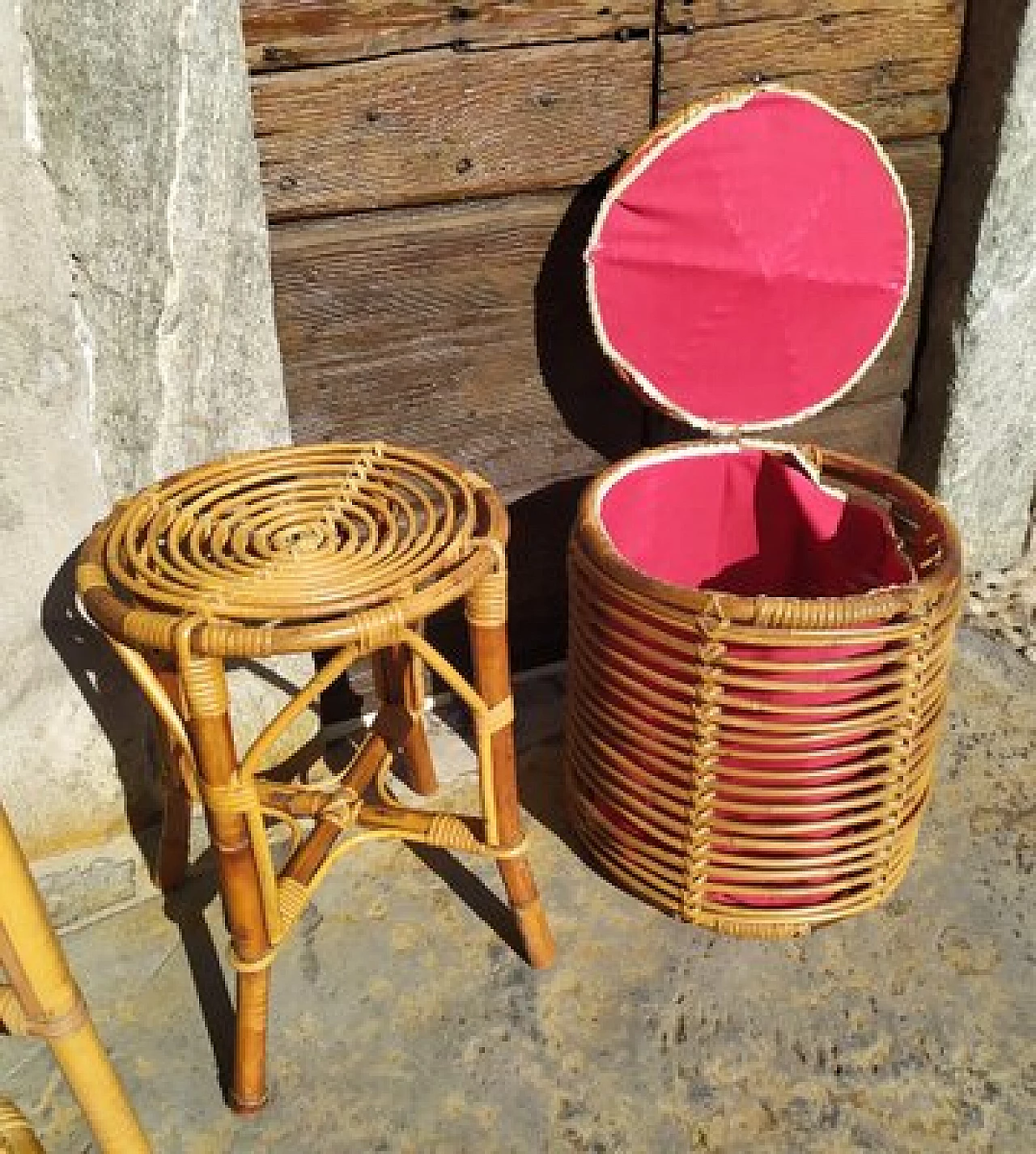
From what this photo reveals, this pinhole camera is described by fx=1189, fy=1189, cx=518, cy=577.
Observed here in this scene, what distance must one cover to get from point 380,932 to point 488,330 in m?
1.01

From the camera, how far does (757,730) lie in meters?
1.62

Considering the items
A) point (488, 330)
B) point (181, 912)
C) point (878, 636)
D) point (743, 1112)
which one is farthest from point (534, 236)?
point (743, 1112)

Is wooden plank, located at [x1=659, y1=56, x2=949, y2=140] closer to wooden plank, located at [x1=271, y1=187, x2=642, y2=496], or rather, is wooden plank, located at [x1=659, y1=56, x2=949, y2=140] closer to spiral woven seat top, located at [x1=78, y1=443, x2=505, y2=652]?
wooden plank, located at [x1=271, y1=187, x2=642, y2=496]

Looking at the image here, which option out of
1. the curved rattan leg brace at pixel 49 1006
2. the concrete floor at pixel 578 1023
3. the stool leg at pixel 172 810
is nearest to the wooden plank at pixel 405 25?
the stool leg at pixel 172 810

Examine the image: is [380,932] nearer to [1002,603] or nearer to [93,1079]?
[93,1079]

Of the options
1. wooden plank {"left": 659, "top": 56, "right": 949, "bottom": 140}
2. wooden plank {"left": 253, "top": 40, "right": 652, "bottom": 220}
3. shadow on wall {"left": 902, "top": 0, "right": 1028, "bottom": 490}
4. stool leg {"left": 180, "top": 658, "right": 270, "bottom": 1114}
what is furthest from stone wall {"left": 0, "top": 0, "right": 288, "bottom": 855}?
shadow on wall {"left": 902, "top": 0, "right": 1028, "bottom": 490}

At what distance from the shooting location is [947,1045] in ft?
5.37

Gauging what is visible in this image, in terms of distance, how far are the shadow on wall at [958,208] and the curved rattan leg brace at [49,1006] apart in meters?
1.96

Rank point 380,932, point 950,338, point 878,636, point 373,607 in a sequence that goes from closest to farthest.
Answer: point 373,607 < point 878,636 < point 380,932 < point 950,338

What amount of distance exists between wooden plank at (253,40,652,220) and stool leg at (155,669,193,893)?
0.75 m

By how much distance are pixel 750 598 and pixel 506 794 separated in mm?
422

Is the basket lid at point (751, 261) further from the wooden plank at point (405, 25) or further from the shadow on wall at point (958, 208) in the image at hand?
the shadow on wall at point (958, 208)

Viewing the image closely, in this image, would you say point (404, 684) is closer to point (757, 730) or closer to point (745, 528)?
point (757, 730)

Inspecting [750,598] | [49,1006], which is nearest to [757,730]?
[750,598]
